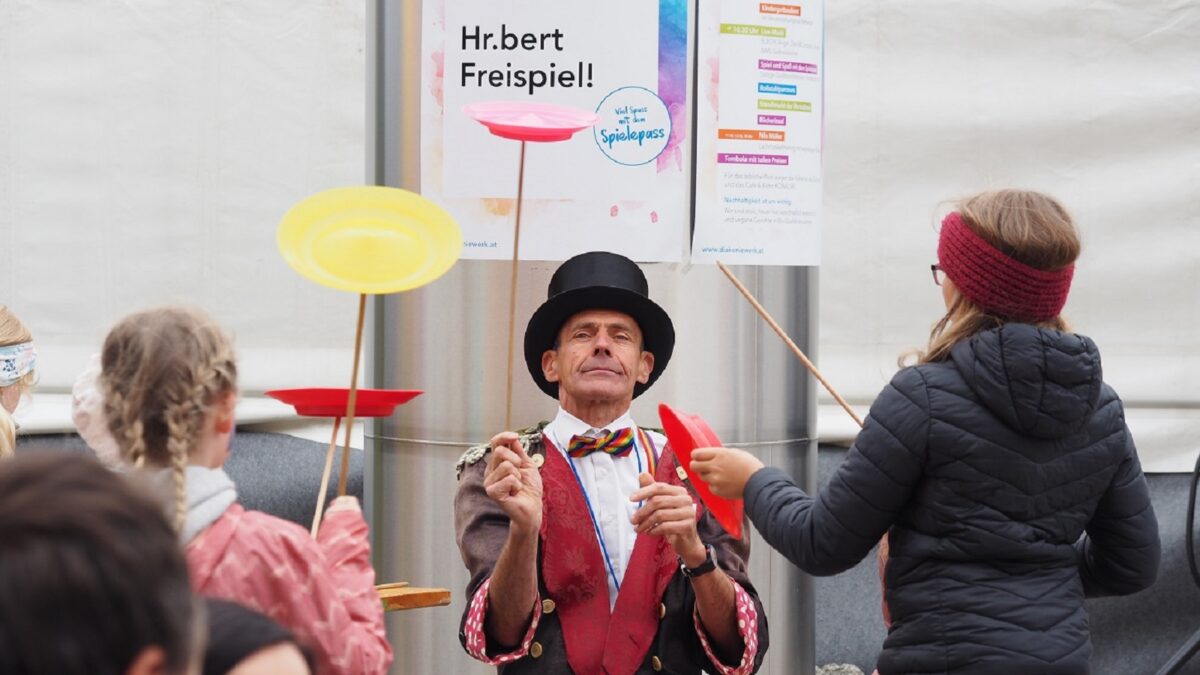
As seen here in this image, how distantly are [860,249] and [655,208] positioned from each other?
6.23 feet

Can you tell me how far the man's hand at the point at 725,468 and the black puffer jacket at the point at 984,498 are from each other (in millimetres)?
215

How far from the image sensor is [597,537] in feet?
10.1

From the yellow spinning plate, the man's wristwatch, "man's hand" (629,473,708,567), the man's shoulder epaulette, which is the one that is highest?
the yellow spinning plate

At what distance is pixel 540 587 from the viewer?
3.04 metres

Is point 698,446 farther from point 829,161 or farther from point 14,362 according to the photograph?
point 829,161

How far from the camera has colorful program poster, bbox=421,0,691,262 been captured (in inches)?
144

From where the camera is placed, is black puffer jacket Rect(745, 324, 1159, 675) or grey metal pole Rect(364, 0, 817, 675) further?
grey metal pole Rect(364, 0, 817, 675)

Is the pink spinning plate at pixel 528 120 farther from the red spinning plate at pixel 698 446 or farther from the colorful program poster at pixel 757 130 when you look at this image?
the colorful program poster at pixel 757 130

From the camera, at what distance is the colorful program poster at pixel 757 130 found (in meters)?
3.78

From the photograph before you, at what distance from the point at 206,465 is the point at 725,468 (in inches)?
40.3

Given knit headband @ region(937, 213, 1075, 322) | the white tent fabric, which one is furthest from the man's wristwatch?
the white tent fabric

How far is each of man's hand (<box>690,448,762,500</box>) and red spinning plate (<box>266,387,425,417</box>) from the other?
54 centimetres

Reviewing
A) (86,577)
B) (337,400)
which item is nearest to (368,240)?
(337,400)

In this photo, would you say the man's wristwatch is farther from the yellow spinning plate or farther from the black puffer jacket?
the yellow spinning plate
